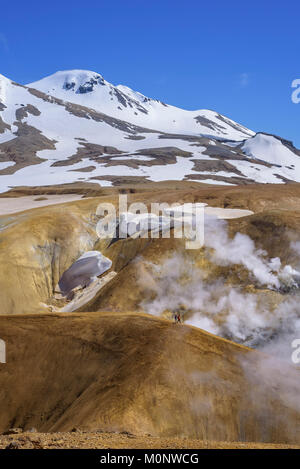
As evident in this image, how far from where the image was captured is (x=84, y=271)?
4009 cm

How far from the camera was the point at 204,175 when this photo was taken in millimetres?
118812

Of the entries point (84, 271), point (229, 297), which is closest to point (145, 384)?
point (229, 297)

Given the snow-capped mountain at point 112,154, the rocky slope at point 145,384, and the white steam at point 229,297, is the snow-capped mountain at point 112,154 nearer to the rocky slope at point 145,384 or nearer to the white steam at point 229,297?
the white steam at point 229,297

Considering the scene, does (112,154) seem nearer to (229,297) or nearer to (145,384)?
(229,297)

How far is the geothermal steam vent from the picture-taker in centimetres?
3962

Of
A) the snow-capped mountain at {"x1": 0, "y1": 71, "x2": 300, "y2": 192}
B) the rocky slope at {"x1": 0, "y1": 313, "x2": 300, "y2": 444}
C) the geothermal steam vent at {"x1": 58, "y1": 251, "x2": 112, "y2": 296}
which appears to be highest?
the snow-capped mountain at {"x1": 0, "y1": 71, "x2": 300, "y2": 192}

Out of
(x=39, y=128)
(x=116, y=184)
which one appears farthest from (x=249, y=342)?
(x=39, y=128)

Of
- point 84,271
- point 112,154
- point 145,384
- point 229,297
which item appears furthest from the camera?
point 112,154

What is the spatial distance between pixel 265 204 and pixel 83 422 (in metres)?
38.1

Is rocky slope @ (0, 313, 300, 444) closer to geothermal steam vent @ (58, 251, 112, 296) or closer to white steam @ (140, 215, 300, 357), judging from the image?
white steam @ (140, 215, 300, 357)

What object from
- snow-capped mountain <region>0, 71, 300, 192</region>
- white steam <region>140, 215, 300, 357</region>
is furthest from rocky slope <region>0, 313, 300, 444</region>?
snow-capped mountain <region>0, 71, 300, 192</region>

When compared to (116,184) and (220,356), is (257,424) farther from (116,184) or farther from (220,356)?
(116,184)

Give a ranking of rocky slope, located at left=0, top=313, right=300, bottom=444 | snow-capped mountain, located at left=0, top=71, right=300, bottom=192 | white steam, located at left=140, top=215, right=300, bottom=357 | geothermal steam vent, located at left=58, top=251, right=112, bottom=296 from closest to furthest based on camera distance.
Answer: rocky slope, located at left=0, top=313, right=300, bottom=444
white steam, located at left=140, top=215, right=300, bottom=357
geothermal steam vent, located at left=58, top=251, right=112, bottom=296
snow-capped mountain, located at left=0, top=71, right=300, bottom=192

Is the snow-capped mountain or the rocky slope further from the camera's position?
the snow-capped mountain
